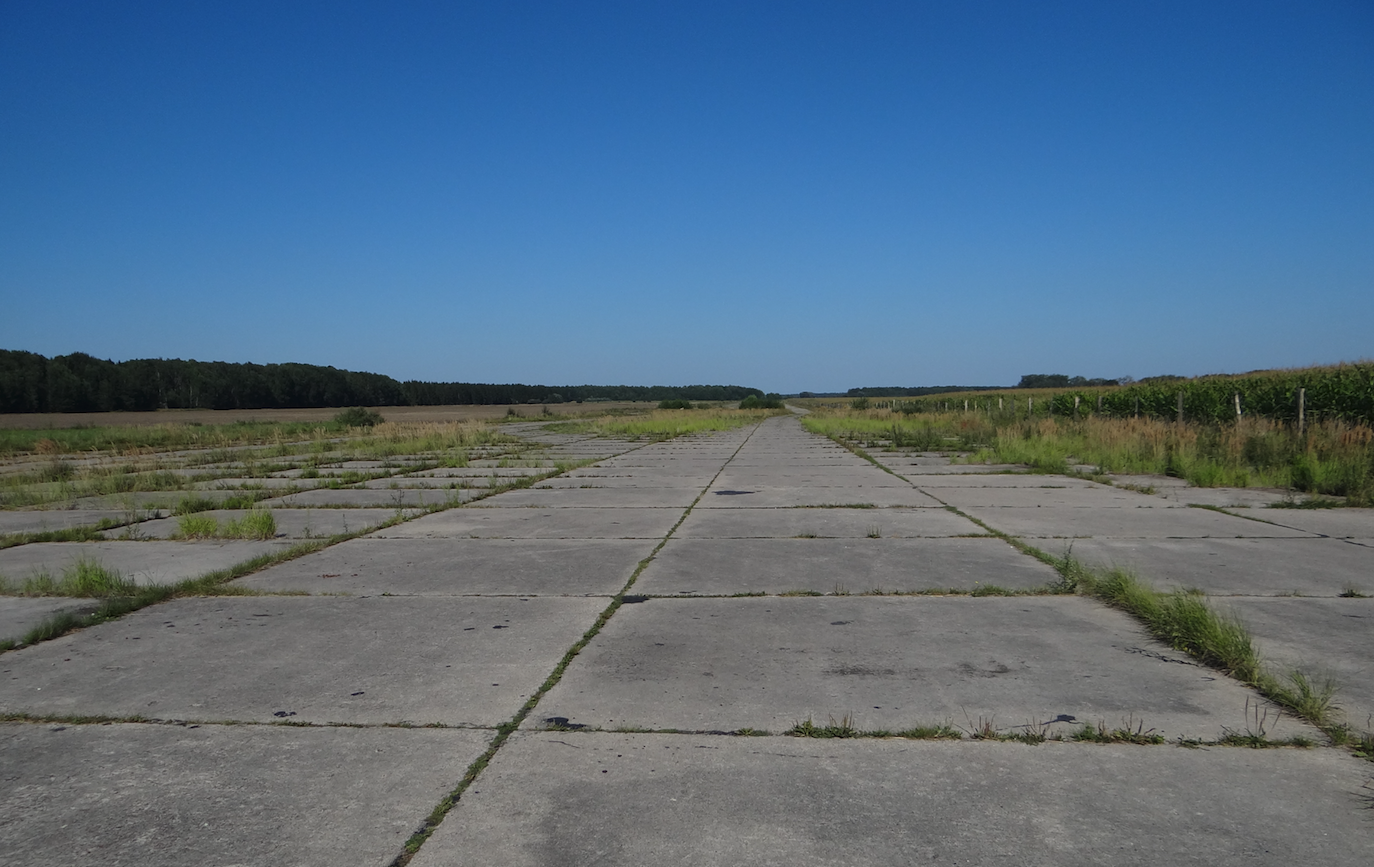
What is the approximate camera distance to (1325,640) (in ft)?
13.0

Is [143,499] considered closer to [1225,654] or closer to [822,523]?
[822,523]

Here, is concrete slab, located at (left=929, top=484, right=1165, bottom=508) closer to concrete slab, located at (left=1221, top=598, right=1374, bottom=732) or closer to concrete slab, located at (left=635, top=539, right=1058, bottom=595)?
concrete slab, located at (left=635, top=539, right=1058, bottom=595)

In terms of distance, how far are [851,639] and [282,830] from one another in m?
2.73

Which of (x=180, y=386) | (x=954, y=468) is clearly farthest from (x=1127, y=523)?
(x=180, y=386)

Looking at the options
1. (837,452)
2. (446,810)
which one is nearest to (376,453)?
(837,452)

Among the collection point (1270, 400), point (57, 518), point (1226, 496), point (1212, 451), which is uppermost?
point (1270, 400)

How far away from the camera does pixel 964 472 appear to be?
45.6ft

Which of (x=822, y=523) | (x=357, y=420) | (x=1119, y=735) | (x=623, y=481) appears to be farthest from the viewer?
(x=357, y=420)

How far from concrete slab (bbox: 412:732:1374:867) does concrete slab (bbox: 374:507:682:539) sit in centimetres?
470

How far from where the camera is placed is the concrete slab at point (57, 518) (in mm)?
8531

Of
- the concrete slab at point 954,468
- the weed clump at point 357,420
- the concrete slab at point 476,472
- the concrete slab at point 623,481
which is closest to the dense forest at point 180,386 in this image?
the weed clump at point 357,420

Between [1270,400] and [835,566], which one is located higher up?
[1270,400]

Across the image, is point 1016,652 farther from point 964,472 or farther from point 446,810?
point 964,472

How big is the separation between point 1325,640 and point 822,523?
176 inches
